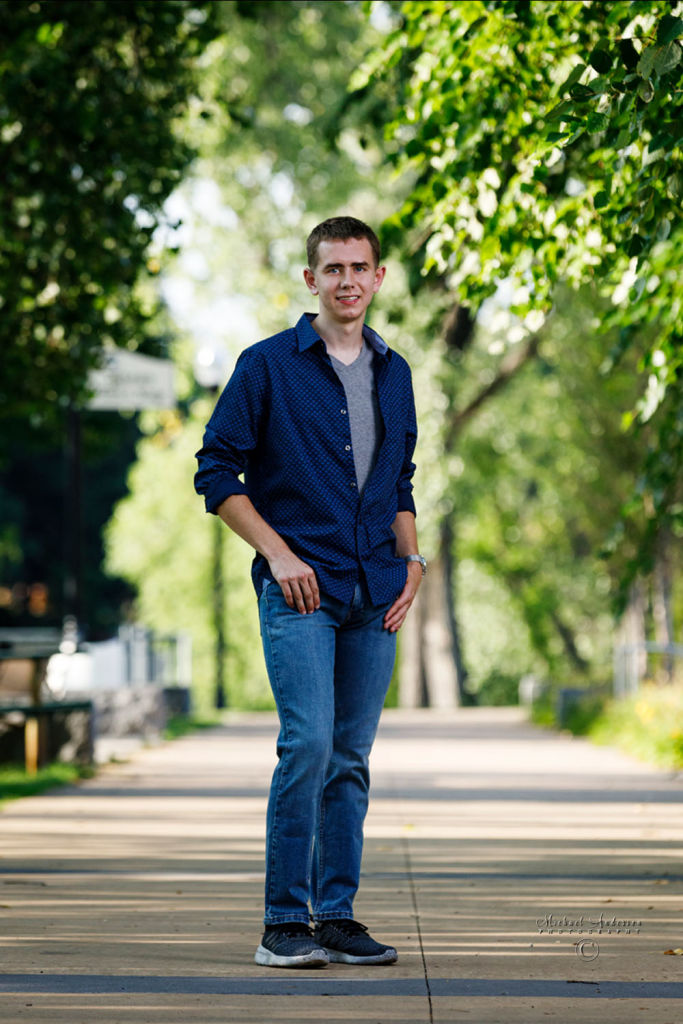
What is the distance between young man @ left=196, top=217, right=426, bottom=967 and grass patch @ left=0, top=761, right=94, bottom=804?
18.8 ft

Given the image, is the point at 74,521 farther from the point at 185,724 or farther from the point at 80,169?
the point at 80,169

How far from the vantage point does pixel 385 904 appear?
6176 mm

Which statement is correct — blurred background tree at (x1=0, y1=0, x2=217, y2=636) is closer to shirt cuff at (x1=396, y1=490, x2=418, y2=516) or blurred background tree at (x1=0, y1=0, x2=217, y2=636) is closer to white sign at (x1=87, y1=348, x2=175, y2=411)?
white sign at (x1=87, y1=348, x2=175, y2=411)

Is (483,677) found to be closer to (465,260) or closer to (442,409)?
(442,409)

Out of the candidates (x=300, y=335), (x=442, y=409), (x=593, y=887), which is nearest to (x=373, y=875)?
(x=593, y=887)

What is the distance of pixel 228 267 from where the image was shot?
29312 mm

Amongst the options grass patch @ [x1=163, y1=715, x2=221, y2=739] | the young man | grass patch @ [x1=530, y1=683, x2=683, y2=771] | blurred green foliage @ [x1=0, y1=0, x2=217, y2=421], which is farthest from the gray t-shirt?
grass patch @ [x1=163, y1=715, x2=221, y2=739]

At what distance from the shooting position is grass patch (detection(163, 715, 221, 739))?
1785cm

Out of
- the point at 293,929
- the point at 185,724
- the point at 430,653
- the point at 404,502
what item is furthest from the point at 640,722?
the point at 430,653

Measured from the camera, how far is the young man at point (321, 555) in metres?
4.76

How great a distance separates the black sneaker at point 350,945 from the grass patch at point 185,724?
1237 cm

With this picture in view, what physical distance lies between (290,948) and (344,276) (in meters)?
1.94

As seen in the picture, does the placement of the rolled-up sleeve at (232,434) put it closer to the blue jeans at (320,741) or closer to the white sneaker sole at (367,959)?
the blue jeans at (320,741)

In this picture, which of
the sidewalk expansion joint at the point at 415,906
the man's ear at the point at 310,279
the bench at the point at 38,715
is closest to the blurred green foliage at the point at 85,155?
the bench at the point at 38,715
